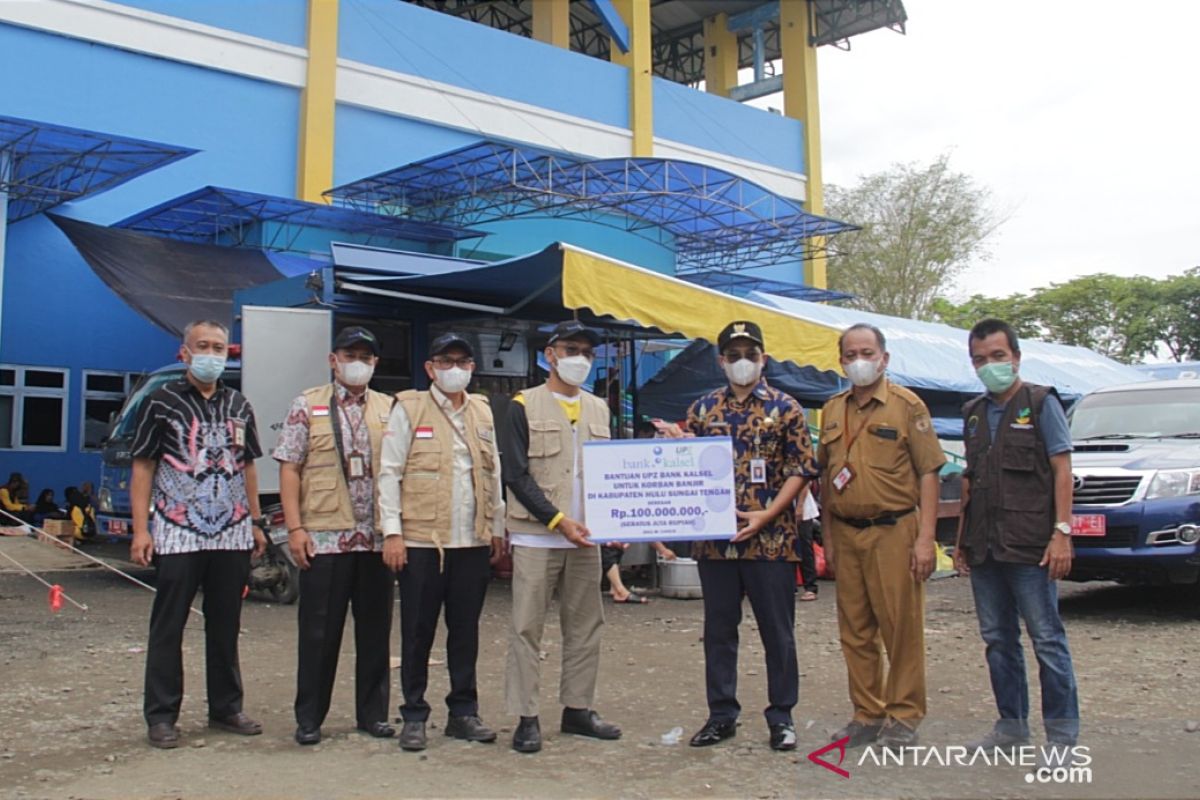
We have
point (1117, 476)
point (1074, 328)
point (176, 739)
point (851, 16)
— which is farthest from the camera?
point (1074, 328)

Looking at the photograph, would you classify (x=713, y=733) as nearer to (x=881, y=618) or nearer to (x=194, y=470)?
(x=881, y=618)

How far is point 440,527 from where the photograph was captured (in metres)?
4.93

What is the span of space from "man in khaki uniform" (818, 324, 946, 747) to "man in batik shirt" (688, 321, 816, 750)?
0.74 feet

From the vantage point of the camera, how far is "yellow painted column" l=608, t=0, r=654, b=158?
80.1 ft

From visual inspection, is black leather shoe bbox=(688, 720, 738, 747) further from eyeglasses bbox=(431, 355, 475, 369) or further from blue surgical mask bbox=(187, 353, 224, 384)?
blue surgical mask bbox=(187, 353, 224, 384)

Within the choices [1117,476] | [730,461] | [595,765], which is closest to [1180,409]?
[1117,476]

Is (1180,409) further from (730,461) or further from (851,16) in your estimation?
(851,16)

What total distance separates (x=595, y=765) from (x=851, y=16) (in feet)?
95.5

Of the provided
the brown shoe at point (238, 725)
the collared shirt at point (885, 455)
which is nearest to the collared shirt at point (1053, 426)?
the collared shirt at point (885, 455)

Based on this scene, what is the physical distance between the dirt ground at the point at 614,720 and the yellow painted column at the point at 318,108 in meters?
11.6

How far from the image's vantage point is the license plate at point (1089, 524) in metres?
8.21

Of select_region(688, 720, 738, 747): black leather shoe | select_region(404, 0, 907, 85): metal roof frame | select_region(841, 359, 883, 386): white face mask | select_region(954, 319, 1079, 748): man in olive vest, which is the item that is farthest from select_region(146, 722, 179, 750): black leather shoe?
select_region(404, 0, 907, 85): metal roof frame

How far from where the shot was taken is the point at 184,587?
5000 millimetres

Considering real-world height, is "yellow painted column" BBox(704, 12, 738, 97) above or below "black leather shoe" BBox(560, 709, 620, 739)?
above
